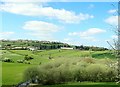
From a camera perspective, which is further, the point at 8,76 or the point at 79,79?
the point at 8,76

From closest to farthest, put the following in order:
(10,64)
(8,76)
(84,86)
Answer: (84,86) < (8,76) < (10,64)

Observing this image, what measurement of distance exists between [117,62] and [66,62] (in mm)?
23586

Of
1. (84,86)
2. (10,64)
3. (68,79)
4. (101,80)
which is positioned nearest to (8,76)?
(10,64)

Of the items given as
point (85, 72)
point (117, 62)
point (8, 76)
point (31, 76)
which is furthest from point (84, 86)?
point (117, 62)

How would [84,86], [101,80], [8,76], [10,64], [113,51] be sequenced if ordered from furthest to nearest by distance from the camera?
1. [10,64]
2. [8,76]
3. [101,80]
4. [84,86]
5. [113,51]

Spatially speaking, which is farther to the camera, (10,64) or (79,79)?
(10,64)

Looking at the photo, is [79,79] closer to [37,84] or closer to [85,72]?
[85,72]

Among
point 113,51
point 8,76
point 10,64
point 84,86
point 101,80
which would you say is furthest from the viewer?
point 10,64

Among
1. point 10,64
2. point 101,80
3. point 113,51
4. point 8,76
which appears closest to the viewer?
point 113,51

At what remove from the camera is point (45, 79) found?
29.0m

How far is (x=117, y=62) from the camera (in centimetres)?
627

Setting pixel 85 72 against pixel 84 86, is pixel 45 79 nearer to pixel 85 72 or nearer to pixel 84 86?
pixel 85 72

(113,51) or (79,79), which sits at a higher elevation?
(113,51)

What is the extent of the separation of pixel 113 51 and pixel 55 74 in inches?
905
